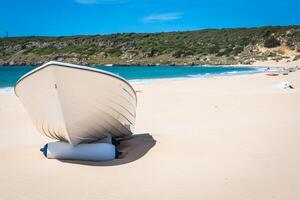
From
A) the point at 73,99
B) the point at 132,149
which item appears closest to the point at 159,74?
the point at 132,149

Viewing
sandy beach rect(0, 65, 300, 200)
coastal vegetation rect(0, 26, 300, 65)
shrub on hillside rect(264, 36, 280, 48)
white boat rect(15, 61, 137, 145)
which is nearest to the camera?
sandy beach rect(0, 65, 300, 200)

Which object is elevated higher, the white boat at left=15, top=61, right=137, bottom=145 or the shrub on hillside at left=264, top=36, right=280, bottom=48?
the shrub on hillside at left=264, top=36, right=280, bottom=48

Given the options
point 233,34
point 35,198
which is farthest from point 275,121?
point 233,34

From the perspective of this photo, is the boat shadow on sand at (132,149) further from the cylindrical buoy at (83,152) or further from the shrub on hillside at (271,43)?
the shrub on hillside at (271,43)

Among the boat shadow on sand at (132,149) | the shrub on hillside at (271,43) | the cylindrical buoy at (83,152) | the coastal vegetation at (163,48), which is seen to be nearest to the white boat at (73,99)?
the cylindrical buoy at (83,152)

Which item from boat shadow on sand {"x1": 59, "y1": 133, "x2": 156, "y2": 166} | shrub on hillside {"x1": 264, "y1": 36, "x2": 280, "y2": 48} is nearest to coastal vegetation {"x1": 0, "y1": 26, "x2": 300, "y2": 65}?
shrub on hillside {"x1": 264, "y1": 36, "x2": 280, "y2": 48}

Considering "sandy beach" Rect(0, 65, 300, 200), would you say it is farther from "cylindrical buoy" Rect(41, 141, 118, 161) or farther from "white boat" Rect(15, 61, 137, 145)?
"white boat" Rect(15, 61, 137, 145)

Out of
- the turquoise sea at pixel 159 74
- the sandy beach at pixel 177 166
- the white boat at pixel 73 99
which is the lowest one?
the sandy beach at pixel 177 166

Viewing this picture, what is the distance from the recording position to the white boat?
5.34 meters

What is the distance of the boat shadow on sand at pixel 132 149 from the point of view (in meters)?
5.76

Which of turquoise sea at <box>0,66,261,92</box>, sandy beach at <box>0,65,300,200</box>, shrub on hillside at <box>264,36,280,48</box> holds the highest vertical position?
shrub on hillside at <box>264,36,280,48</box>

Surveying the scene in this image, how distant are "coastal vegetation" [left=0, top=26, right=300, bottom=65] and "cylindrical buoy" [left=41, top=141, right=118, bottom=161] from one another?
5895 centimetres

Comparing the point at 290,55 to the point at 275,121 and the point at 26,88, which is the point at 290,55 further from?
the point at 26,88

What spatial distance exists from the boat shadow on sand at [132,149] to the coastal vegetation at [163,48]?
2257 inches
